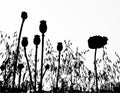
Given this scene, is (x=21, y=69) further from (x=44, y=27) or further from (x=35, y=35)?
→ (x=44, y=27)

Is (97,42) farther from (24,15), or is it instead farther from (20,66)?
(20,66)

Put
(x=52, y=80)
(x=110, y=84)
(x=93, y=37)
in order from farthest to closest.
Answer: (x=52, y=80) → (x=110, y=84) → (x=93, y=37)

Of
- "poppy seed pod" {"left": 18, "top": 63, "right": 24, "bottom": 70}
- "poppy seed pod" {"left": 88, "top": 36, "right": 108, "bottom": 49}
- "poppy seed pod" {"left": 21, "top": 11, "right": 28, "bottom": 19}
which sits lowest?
"poppy seed pod" {"left": 18, "top": 63, "right": 24, "bottom": 70}

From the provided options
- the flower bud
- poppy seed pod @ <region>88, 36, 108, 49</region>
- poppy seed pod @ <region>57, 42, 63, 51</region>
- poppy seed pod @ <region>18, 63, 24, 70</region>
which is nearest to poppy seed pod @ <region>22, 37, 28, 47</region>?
the flower bud

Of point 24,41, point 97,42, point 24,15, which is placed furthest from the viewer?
point 24,15

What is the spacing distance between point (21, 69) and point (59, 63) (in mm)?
2119

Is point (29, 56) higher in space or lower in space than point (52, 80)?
higher

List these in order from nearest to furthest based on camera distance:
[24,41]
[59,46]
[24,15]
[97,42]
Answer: [97,42]
[24,41]
[24,15]
[59,46]

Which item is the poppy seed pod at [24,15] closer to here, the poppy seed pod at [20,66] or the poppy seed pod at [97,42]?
the poppy seed pod at [20,66]

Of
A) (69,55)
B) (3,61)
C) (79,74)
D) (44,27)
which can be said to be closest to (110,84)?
(79,74)

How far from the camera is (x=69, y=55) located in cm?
1361

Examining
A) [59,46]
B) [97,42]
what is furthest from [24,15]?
[97,42]

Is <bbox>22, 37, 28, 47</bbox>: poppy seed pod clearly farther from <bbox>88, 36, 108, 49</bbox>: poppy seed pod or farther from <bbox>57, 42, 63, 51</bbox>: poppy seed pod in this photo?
<bbox>88, 36, 108, 49</bbox>: poppy seed pod

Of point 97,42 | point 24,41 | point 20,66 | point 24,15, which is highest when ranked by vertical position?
point 24,15
